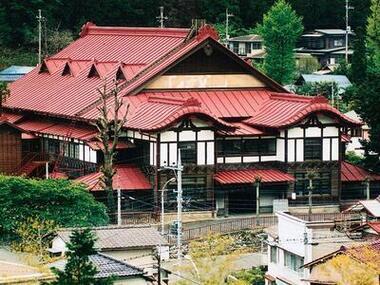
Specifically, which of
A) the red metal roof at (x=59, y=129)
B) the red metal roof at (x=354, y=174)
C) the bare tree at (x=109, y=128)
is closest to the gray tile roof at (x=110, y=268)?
the bare tree at (x=109, y=128)

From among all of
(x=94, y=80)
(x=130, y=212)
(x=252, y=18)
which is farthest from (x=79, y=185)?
(x=252, y=18)

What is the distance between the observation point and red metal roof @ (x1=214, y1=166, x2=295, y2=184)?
1871 inches

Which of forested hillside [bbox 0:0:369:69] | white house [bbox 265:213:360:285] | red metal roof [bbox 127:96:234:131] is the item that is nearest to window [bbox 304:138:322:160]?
red metal roof [bbox 127:96:234:131]

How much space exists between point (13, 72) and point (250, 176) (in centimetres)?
2980

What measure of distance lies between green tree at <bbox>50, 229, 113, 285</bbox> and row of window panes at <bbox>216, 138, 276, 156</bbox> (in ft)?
67.1

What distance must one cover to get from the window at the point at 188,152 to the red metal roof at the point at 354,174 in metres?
6.30

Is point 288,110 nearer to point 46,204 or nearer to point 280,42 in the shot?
point 46,204

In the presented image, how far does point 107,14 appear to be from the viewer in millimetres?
88000

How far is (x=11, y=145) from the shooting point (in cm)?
5053

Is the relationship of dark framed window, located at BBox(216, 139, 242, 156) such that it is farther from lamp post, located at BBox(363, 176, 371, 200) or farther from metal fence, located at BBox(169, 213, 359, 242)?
lamp post, located at BBox(363, 176, 371, 200)

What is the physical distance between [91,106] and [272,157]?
7.21m

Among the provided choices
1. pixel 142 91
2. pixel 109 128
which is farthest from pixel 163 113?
pixel 142 91

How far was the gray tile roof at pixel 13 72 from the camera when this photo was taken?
7325 centimetres

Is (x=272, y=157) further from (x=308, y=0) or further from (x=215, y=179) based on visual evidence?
(x=308, y=0)
